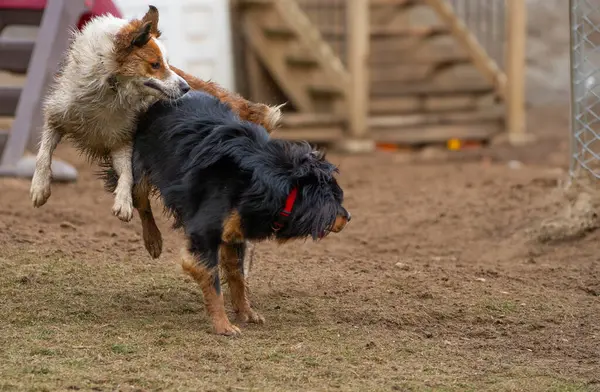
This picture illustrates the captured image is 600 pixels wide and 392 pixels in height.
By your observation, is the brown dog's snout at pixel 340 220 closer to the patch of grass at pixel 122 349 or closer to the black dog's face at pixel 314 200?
the black dog's face at pixel 314 200

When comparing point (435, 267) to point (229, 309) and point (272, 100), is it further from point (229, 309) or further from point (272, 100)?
point (272, 100)

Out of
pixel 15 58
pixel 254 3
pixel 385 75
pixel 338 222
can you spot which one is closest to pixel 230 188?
pixel 338 222

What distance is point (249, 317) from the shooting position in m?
4.87

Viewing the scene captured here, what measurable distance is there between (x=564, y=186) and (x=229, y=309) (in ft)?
10.8

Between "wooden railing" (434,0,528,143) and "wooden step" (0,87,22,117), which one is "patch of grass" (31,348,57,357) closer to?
"wooden step" (0,87,22,117)

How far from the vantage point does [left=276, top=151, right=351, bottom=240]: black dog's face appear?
174 inches

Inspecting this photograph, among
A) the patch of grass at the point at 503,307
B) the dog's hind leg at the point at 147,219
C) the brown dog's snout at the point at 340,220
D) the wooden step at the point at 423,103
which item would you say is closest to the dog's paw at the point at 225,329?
the brown dog's snout at the point at 340,220

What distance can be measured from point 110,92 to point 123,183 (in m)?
0.48

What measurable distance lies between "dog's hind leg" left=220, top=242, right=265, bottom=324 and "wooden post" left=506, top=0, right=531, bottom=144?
7815 mm

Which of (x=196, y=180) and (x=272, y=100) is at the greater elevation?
(x=196, y=180)

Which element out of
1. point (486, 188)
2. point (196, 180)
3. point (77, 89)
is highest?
point (77, 89)

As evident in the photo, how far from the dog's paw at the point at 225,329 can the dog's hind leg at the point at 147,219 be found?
94 centimetres

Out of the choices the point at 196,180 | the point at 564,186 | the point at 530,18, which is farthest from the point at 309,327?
the point at 530,18

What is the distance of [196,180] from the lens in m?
4.56
